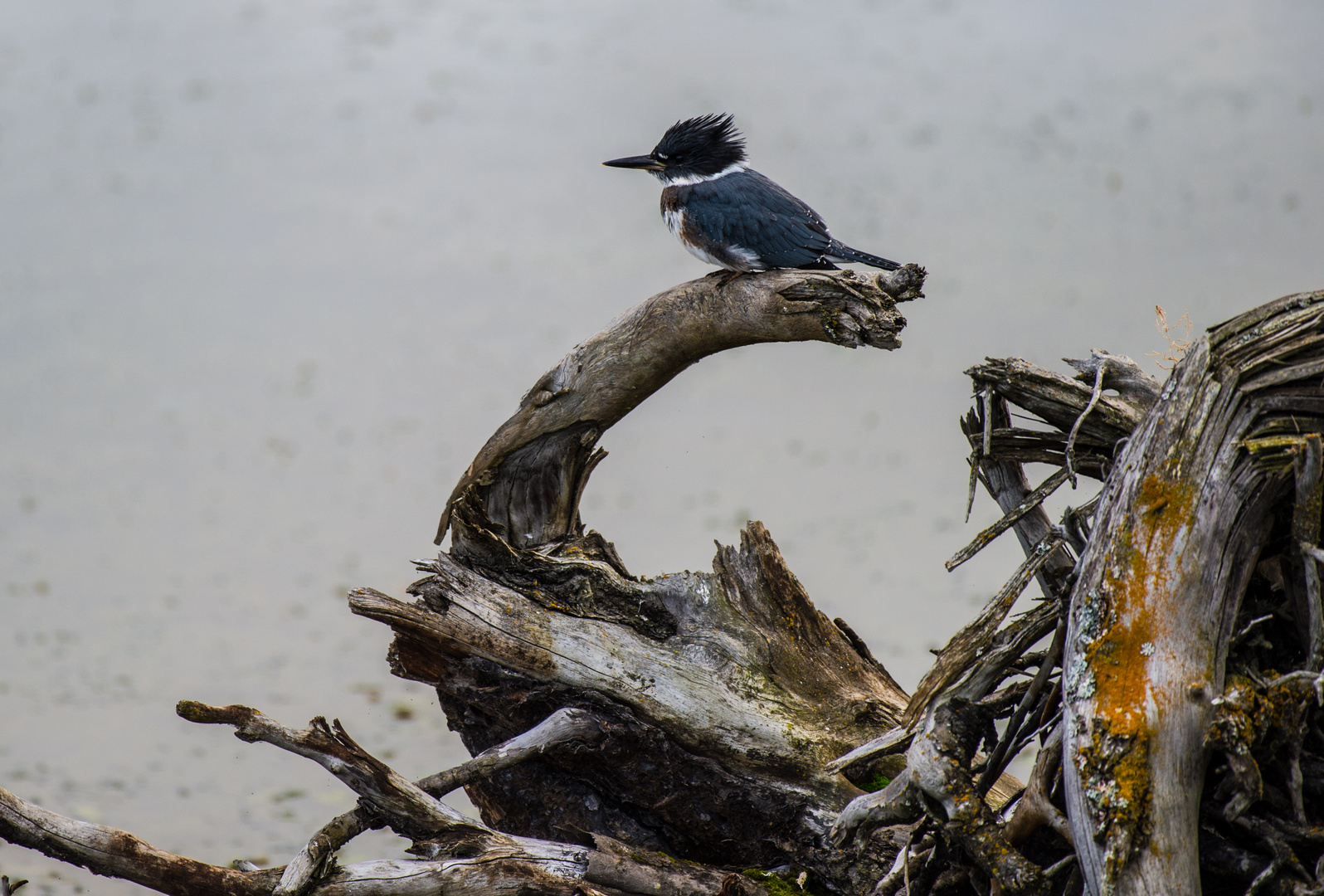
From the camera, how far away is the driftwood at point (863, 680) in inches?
90.4

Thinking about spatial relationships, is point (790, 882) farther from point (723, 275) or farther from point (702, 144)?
point (702, 144)

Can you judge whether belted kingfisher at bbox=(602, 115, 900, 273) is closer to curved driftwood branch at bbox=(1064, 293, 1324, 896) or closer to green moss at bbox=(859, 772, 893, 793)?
curved driftwood branch at bbox=(1064, 293, 1324, 896)

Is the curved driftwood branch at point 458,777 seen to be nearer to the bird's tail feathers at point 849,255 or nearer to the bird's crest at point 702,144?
the bird's tail feathers at point 849,255

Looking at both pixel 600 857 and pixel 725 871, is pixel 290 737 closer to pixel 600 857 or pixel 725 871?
pixel 600 857

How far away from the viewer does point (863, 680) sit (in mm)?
3760

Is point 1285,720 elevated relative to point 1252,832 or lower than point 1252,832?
elevated

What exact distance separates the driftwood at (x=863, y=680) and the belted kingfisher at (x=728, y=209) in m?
0.12

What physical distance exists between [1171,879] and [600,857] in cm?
154

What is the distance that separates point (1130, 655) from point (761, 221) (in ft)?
6.66

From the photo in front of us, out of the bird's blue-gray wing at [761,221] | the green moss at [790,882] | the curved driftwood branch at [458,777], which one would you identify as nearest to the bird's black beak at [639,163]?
the bird's blue-gray wing at [761,221]

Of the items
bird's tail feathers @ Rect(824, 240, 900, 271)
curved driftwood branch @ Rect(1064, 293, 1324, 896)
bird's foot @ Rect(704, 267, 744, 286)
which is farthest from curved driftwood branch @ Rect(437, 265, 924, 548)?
curved driftwood branch @ Rect(1064, 293, 1324, 896)

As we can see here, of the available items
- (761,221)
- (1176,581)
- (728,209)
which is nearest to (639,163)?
(728,209)

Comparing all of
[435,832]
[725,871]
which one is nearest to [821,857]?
[725,871]

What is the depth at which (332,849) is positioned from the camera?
3.01m
